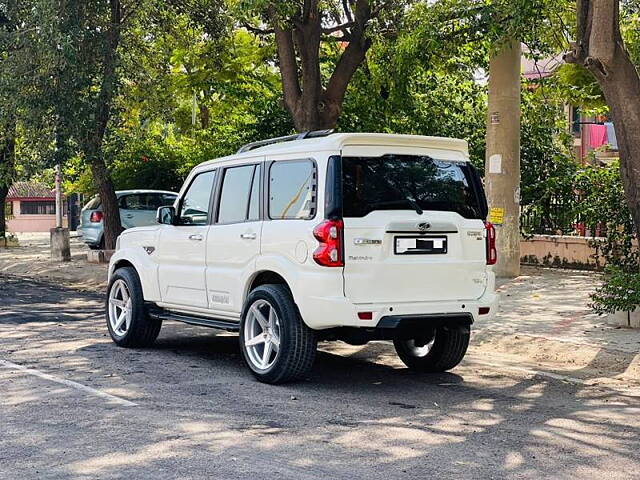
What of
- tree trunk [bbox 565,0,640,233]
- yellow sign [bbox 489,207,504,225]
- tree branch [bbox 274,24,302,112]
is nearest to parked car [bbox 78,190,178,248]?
tree branch [bbox 274,24,302,112]

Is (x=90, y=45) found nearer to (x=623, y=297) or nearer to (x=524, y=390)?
(x=623, y=297)

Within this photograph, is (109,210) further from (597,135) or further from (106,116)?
(597,135)

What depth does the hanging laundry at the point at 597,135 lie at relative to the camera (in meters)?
38.8

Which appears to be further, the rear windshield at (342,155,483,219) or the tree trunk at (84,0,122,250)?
the tree trunk at (84,0,122,250)

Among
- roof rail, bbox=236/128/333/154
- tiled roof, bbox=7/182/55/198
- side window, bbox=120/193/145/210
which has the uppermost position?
tiled roof, bbox=7/182/55/198

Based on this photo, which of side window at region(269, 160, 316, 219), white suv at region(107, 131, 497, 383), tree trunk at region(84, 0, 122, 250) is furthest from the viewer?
tree trunk at region(84, 0, 122, 250)

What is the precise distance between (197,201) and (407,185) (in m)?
2.48

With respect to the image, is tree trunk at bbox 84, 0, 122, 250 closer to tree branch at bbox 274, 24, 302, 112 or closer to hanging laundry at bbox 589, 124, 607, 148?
tree branch at bbox 274, 24, 302, 112

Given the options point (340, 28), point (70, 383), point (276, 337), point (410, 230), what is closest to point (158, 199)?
point (340, 28)

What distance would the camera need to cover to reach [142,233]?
1080cm

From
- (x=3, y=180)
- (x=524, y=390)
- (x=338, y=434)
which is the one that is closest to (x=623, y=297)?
(x=524, y=390)

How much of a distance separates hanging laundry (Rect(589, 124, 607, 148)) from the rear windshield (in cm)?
3093

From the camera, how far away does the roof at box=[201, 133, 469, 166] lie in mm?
8375

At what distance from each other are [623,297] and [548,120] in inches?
410
